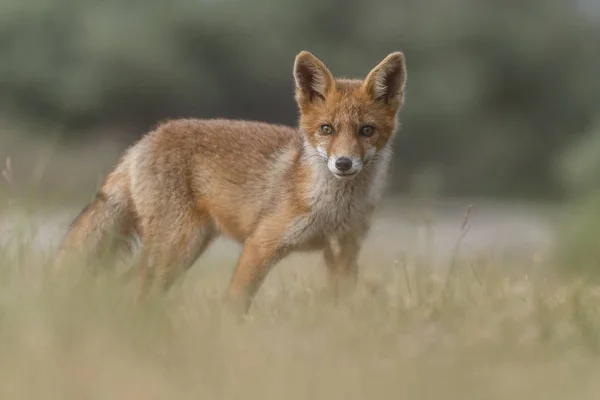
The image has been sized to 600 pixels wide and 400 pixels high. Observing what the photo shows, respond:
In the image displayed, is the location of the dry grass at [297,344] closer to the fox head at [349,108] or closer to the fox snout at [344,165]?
the fox snout at [344,165]

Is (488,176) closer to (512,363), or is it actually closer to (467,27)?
(467,27)

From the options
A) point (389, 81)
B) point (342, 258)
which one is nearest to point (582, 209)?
point (389, 81)

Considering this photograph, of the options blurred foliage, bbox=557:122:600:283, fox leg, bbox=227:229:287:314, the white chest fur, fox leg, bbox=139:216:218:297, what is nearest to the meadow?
fox leg, bbox=227:229:287:314

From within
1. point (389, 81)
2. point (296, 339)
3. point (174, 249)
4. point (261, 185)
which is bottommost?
point (174, 249)

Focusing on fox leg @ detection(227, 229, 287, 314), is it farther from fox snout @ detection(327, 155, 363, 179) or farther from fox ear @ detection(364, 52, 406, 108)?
fox ear @ detection(364, 52, 406, 108)

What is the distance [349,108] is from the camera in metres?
5.82

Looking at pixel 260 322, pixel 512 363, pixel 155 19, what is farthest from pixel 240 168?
pixel 155 19

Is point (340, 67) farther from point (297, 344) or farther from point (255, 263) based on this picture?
Answer: point (297, 344)

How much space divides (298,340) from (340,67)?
50.0 feet

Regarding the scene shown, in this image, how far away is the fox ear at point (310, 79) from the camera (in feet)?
19.5

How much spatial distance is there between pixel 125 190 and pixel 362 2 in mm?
15045

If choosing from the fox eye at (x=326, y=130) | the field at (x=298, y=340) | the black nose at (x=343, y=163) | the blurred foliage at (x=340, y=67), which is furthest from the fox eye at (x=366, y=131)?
the blurred foliage at (x=340, y=67)

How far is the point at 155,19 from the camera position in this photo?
1894 centimetres

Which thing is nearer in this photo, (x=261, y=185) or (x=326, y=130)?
(x=326, y=130)
